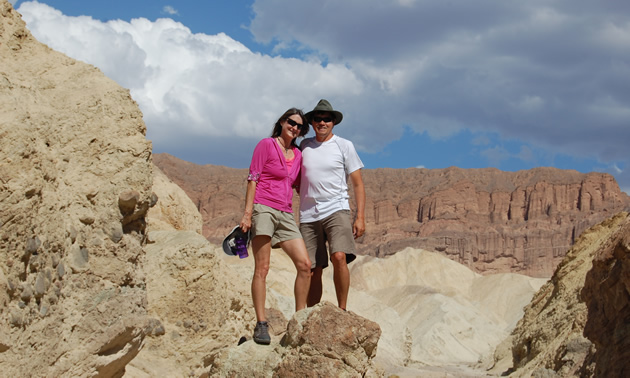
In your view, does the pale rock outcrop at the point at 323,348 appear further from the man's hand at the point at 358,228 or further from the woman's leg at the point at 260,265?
the man's hand at the point at 358,228

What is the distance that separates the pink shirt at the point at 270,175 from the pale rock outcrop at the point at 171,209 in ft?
15.5

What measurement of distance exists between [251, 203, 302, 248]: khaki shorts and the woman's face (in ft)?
1.89

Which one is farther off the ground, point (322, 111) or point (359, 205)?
point (322, 111)

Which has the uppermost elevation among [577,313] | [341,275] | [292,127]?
[292,127]

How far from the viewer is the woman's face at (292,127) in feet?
17.4

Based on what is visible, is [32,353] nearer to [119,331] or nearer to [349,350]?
[119,331]

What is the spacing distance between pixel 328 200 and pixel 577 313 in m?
6.95

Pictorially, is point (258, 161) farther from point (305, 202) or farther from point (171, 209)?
point (171, 209)

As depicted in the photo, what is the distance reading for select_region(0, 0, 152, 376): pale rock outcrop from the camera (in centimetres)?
418

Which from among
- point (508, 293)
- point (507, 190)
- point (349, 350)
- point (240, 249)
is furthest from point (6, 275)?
point (507, 190)

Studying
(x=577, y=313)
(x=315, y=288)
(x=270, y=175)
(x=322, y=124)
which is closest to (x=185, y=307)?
(x=315, y=288)

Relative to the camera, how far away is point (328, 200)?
A: 17.2 ft

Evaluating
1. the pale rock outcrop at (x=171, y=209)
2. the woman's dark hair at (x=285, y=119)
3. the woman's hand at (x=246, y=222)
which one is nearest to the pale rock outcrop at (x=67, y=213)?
the woman's hand at (x=246, y=222)

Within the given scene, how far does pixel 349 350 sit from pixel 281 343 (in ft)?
1.64
